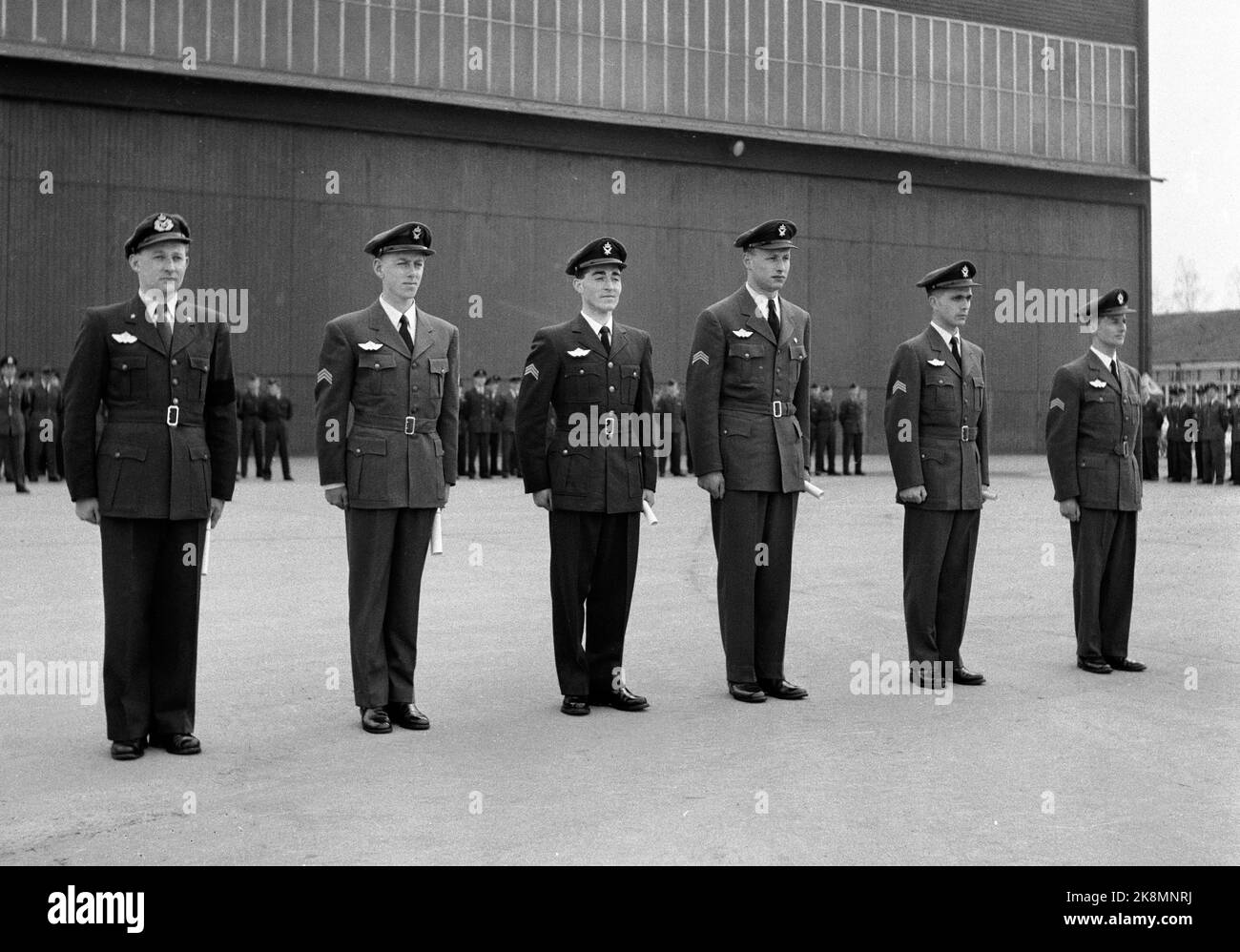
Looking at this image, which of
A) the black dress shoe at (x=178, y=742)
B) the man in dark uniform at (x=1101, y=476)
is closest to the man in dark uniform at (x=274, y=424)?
the man in dark uniform at (x=1101, y=476)

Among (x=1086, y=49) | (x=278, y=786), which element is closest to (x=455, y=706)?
(x=278, y=786)

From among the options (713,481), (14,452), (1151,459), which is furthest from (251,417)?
(713,481)

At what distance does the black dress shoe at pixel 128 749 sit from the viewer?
210 inches

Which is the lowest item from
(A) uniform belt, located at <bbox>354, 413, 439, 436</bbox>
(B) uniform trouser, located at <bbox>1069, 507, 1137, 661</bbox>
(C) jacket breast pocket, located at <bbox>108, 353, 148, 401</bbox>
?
(B) uniform trouser, located at <bbox>1069, 507, 1137, 661</bbox>

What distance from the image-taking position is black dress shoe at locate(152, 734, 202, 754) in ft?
Result: 17.7

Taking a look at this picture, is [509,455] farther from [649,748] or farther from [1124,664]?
[649,748]

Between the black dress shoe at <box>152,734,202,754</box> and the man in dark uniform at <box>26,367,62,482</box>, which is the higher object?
the man in dark uniform at <box>26,367,62,482</box>

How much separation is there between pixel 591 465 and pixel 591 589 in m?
0.62

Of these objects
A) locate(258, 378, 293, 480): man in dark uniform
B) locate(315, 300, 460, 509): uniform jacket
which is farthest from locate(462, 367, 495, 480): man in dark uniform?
locate(315, 300, 460, 509): uniform jacket

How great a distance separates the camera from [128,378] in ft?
18.1

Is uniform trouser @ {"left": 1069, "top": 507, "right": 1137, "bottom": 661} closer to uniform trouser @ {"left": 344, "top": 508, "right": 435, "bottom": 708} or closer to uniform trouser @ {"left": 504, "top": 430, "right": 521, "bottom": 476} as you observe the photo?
uniform trouser @ {"left": 344, "top": 508, "right": 435, "bottom": 708}

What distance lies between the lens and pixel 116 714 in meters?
5.39

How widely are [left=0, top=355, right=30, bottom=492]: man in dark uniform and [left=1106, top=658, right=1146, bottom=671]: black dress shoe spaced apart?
1727 cm

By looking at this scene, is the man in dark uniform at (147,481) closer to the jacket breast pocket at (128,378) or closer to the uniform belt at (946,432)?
the jacket breast pocket at (128,378)
